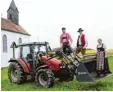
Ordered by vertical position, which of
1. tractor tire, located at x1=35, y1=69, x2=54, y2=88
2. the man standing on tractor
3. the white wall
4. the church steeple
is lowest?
tractor tire, located at x1=35, y1=69, x2=54, y2=88

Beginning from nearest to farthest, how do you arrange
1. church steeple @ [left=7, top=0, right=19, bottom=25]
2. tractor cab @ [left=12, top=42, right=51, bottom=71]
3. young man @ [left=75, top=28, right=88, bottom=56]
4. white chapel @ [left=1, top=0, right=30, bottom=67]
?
young man @ [left=75, top=28, right=88, bottom=56] → tractor cab @ [left=12, top=42, right=51, bottom=71] → white chapel @ [left=1, top=0, right=30, bottom=67] → church steeple @ [left=7, top=0, right=19, bottom=25]

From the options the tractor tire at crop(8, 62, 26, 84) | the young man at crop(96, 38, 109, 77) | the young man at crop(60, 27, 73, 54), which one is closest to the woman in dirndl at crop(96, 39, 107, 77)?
the young man at crop(96, 38, 109, 77)

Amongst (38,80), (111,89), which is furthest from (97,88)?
(38,80)

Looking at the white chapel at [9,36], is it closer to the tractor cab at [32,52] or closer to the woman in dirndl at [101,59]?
the tractor cab at [32,52]

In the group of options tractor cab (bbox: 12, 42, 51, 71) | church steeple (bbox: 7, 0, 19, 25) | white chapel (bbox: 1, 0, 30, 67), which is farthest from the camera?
church steeple (bbox: 7, 0, 19, 25)

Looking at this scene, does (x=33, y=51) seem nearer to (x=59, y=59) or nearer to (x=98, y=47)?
(x=59, y=59)

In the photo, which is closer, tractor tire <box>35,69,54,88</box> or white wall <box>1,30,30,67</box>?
tractor tire <box>35,69,54,88</box>

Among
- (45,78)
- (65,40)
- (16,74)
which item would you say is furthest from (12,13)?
(45,78)

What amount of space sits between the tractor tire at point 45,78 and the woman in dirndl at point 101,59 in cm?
146

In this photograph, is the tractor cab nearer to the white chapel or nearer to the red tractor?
the red tractor

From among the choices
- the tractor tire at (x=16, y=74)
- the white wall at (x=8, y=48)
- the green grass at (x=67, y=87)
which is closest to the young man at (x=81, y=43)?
the green grass at (x=67, y=87)

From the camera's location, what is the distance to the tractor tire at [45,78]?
30.8 feet

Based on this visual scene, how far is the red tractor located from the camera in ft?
30.7

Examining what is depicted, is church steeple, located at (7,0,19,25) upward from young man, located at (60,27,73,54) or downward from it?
upward
